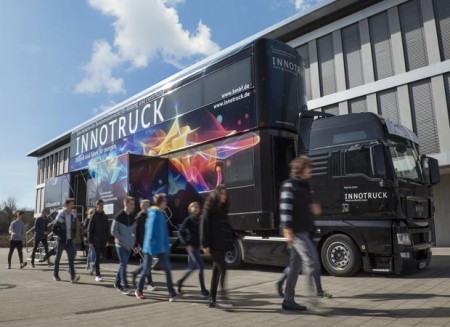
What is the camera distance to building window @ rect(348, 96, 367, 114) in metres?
22.1

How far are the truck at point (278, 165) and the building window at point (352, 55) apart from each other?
13577 mm

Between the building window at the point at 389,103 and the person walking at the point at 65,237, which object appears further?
the building window at the point at 389,103

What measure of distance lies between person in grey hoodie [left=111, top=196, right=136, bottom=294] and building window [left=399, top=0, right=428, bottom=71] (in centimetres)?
1720

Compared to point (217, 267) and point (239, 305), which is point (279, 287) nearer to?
point (239, 305)

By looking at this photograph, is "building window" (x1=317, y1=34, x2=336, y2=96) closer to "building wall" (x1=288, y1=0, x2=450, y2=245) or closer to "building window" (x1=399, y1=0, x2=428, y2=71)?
"building wall" (x1=288, y1=0, x2=450, y2=245)

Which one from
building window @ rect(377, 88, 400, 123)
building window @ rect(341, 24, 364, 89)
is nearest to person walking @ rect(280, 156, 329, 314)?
building window @ rect(377, 88, 400, 123)

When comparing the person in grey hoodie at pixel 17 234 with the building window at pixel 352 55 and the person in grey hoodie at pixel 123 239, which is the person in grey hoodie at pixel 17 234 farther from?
the building window at pixel 352 55

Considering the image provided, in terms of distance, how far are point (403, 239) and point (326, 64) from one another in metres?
17.7

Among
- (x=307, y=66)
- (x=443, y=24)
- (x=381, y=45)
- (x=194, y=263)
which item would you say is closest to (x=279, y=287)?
(x=194, y=263)

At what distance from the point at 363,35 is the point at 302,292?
1858 centimetres

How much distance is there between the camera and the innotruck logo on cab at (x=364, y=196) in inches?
314

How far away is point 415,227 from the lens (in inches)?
327

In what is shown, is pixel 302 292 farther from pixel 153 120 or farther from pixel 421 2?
pixel 421 2

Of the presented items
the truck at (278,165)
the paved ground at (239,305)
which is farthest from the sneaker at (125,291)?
the truck at (278,165)
